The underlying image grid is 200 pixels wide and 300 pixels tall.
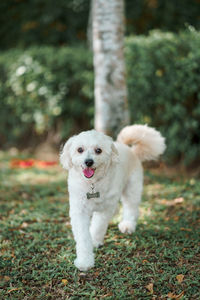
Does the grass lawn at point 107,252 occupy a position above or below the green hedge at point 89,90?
below

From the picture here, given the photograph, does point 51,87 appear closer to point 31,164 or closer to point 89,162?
point 31,164

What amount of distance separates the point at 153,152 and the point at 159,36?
2.76m

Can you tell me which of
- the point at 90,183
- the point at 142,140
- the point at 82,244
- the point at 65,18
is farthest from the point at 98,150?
the point at 65,18

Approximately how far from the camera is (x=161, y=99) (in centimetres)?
626

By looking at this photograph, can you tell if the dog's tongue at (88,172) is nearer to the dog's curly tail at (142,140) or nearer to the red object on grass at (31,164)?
the dog's curly tail at (142,140)

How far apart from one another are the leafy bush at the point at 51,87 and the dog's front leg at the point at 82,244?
4195 mm

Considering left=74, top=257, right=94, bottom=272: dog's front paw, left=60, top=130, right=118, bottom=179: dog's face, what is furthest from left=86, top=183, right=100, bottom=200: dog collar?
left=74, top=257, right=94, bottom=272: dog's front paw

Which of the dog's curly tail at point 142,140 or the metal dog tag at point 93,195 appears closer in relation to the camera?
the metal dog tag at point 93,195

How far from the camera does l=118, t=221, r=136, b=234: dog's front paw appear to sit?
3.96m

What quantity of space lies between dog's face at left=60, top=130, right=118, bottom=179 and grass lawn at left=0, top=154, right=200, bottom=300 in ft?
2.91

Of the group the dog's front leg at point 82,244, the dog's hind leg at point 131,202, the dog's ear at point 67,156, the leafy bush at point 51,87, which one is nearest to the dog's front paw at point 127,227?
the dog's hind leg at point 131,202

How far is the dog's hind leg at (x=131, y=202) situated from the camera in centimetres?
399

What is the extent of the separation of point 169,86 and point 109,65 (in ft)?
3.87

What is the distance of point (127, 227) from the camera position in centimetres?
396
